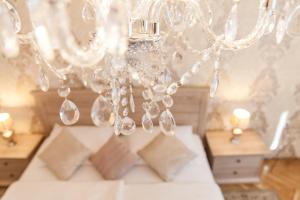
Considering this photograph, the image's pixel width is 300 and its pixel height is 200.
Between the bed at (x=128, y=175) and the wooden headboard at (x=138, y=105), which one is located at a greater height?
the wooden headboard at (x=138, y=105)

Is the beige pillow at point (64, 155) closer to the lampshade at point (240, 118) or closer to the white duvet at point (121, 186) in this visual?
the white duvet at point (121, 186)

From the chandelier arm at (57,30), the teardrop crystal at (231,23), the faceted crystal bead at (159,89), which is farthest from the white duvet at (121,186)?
the chandelier arm at (57,30)

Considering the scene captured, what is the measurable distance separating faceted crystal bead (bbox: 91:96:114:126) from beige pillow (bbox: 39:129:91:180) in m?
1.50

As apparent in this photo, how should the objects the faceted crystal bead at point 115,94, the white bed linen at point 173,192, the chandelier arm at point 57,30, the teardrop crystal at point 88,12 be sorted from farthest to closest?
the white bed linen at point 173,192, the teardrop crystal at point 88,12, the faceted crystal bead at point 115,94, the chandelier arm at point 57,30

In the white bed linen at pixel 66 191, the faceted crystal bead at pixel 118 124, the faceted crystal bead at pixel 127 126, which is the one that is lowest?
the white bed linen at pixel 66 191

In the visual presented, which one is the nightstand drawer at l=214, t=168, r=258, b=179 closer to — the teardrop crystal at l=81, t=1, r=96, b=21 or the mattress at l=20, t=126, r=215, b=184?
the mattress at l=20, t=126, r=215, b=184

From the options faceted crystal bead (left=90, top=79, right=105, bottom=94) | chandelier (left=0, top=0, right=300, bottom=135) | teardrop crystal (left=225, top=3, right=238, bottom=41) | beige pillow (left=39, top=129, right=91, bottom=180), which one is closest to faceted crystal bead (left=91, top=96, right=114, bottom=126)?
chandelier (left=0, top=0, right=300, bottom=135)

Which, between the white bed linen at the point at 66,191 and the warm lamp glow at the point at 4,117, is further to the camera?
the warm lamp glow at the point at 4,117

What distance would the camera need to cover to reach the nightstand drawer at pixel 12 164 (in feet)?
10.7

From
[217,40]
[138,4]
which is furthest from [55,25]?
[217,40]

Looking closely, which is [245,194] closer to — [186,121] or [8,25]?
[186,121]

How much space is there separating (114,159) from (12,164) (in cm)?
141

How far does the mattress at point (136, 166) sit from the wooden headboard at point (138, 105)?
14 centimetres

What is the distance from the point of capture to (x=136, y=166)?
9.57 feet
